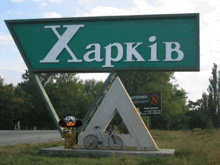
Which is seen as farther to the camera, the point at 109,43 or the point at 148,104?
the point at 148,104

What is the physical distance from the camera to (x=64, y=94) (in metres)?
58.4

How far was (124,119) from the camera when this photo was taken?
12773 mm

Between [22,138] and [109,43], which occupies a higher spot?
[109,43]

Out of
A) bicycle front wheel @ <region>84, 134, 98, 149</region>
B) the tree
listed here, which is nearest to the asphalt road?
bicycle front wheel @ <region>84, 134, 98, 149</region>

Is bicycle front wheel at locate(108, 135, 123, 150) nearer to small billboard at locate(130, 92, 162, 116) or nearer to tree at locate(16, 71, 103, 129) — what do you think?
small billboard at locate(130, 92, 162, 116)

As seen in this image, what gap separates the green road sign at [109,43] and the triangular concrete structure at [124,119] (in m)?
1.04

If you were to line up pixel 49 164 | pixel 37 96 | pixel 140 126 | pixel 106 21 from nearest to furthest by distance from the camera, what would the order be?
pixel 49 164 < pixel 140 126 < pixel 106 21 < pixel 37 96

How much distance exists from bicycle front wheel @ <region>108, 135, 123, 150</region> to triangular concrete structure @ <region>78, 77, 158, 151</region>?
16 cm

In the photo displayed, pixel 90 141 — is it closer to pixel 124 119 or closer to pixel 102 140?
pixel 102 140

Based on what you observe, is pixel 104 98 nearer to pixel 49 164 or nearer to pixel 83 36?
A: pixel 83 36

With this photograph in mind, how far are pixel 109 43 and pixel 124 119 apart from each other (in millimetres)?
3013

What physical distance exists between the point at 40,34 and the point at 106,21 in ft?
9.02

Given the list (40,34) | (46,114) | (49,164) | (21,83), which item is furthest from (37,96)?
(49,164)

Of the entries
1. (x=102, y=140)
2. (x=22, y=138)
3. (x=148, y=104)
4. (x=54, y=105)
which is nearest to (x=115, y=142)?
(x=102, y=140)
